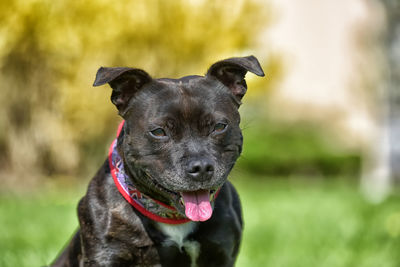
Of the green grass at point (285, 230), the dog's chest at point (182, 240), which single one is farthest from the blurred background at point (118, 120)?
the dog's chest at point (182, 240)

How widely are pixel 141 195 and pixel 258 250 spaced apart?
9.22 ft

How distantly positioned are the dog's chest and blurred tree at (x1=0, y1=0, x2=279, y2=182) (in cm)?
686

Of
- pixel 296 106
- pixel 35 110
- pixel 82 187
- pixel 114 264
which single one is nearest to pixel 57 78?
pixel 35 110

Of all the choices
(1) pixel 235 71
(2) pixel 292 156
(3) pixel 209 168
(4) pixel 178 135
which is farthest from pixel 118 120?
(3) pixel 209 168

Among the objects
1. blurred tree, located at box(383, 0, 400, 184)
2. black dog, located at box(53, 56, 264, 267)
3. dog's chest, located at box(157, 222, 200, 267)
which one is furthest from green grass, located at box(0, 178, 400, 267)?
blurred tree, located at box(383, 0, 400, 184)

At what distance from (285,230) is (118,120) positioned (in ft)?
17.2

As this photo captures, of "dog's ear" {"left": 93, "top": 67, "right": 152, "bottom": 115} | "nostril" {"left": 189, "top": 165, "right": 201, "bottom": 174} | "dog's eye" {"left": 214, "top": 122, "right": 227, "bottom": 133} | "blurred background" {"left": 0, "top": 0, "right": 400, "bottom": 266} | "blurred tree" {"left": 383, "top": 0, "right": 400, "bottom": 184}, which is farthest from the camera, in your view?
"blurred tree" {"left": 383, "top": 0, "right": 400, "bottom": 184}

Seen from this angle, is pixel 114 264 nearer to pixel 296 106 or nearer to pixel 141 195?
pixel 141 195

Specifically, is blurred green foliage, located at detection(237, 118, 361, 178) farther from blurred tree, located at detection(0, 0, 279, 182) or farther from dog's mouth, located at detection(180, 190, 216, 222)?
dog's mouth, located at detection(180, 190, 216, 222)

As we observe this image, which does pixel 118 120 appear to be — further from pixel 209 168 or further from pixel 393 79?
pixel 209 168

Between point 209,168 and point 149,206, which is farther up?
point 209,168

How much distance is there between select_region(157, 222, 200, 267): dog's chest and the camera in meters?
3.30

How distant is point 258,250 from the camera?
586 cm

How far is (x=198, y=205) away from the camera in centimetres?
315
